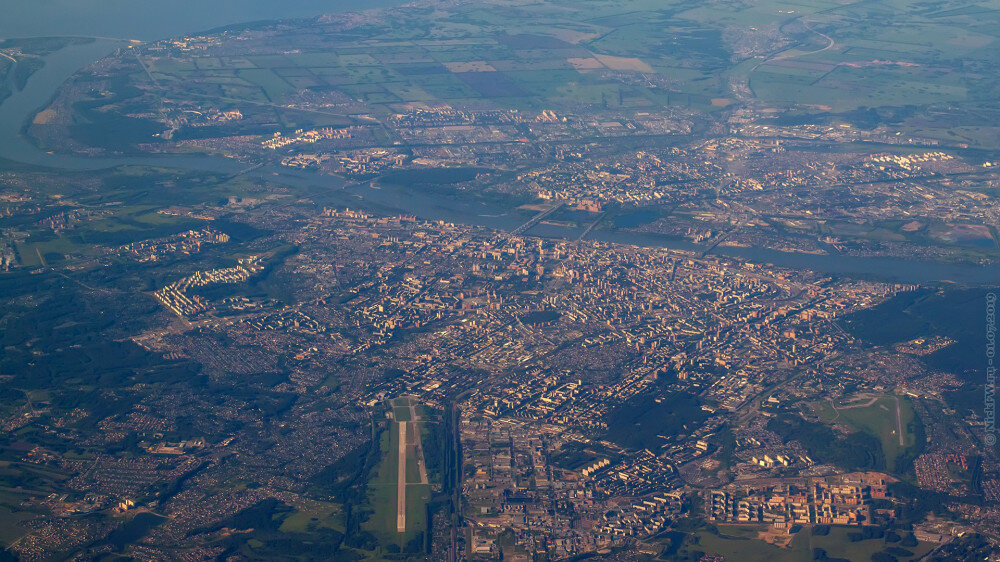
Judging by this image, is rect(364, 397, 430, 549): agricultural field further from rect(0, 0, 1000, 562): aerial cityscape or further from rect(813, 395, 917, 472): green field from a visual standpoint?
rect(813, 395, 917, 472): green field

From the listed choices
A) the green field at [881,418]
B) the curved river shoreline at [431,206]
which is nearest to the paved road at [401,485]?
the green field at [881,418]

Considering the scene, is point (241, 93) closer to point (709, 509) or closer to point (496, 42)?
point (496, 42)

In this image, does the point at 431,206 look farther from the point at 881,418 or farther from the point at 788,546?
the point at 788,546

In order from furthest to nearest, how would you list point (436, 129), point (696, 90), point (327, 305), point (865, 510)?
point (696, 90) < point (436, 129) < point (327, 305) < point (865, 510)

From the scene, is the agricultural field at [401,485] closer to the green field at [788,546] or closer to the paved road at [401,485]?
the paved road at [401,485]

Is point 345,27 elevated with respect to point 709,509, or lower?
elevated

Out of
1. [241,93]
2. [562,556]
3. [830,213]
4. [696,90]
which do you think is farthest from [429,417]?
[696,90]

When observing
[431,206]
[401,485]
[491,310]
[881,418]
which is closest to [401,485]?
[401,485]


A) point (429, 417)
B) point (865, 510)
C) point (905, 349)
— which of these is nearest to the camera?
point (865, 510)
